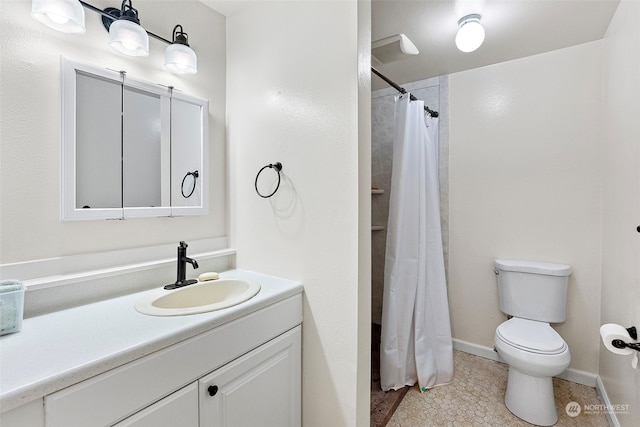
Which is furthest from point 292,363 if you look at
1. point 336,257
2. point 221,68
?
point 221,68

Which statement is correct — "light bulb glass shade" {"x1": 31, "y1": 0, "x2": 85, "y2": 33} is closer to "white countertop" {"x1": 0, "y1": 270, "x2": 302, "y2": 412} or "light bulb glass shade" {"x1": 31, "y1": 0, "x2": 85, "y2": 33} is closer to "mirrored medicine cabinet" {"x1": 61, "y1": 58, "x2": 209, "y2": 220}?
"mirrored medicine cabinet" {"x1": 61, "y1": 58, "x2": 209, "y2": 220}

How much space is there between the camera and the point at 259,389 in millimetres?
1177

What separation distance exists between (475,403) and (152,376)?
1.90 m

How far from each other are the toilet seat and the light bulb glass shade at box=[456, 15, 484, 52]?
171 cm

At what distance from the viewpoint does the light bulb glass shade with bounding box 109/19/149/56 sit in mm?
1198

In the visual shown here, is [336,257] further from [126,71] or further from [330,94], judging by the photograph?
[126,71]

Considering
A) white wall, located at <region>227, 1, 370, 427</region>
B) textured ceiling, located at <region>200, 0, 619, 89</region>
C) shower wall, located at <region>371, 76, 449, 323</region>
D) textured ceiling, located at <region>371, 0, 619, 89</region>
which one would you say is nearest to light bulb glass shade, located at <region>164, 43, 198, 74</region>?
white wall, located at <region>227, 1, 370, 427</region>

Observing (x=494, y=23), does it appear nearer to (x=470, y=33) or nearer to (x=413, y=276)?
(x=470, y=33)

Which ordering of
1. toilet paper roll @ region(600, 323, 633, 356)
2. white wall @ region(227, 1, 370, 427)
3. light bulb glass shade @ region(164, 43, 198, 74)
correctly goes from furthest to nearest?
1. light bulb glass shade @ region(164, 43, 198, 74)
2. white wall @ region(227, 1, 370, 427)
3. toilet paper roll @ region(600, 323, 633, 356)

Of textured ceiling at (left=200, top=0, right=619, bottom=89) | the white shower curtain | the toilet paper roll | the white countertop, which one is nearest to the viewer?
the white countertop

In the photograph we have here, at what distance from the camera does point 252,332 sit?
1152 millimetres

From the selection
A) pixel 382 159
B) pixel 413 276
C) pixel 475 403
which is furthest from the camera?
pixel 382 159

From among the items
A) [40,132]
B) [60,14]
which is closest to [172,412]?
[40,132]

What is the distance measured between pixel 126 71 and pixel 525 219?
2.66 m
